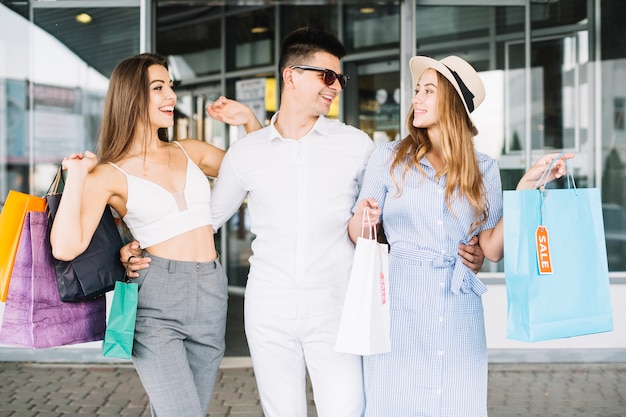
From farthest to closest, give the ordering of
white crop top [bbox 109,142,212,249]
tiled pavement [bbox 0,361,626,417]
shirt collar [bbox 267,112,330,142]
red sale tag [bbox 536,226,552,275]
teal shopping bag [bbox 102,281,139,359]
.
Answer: tiled pavement [bbox 0,361,626,417], shirt collar [bbox 267,112,330,142], white crop top [bbox 109,142,212,249], teal shopping bag [bbox 102,281,139,359], red sale tag [bbox 536,226,552,275]

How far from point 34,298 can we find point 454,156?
5.64 feet

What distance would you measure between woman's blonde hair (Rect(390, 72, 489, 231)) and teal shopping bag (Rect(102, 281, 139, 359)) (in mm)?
1155

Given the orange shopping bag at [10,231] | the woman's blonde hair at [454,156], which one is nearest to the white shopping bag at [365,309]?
the woman's blonde hair at [454,156]

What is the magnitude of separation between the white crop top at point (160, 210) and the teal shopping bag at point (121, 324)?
0.23 m

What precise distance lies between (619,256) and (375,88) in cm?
400

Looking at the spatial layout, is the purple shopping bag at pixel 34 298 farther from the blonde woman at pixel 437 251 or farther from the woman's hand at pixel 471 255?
the woman's hand at pixel 471 255

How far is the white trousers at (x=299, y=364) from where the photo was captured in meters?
3.18

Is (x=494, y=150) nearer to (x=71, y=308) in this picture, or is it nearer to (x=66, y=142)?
(x=66, y=142)

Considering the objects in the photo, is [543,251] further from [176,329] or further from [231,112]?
[231,112]

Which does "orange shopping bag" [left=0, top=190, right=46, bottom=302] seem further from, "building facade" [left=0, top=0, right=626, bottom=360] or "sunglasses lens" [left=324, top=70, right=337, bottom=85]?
"building facade" [left=0, top=0, right=626, bottom=360]

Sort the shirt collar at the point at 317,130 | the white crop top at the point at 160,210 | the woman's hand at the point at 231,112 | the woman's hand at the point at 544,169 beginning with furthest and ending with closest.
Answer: the woman's hand at the point at 231,112 → the shirt collar at the point at 317,130 → the white crop top at the point at 160,210 → the woman's hand at the point at 544,169

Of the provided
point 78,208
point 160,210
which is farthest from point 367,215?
point 78,208

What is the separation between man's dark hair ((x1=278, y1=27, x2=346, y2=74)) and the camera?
3.36 m

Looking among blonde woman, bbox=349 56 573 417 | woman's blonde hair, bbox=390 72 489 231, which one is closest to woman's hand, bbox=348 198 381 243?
blonde woman, bbox=349 56 573 417
